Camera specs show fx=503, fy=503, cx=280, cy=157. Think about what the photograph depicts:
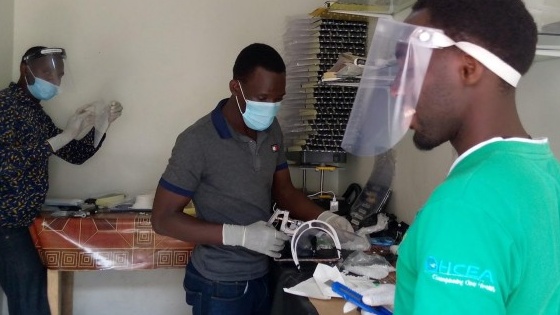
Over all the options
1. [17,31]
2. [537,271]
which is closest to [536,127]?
[537,271]

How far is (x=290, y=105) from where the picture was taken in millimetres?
2648

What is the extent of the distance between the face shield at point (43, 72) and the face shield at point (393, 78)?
1846 mm

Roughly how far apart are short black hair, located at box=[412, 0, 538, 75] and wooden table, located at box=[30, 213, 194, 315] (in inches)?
79.4

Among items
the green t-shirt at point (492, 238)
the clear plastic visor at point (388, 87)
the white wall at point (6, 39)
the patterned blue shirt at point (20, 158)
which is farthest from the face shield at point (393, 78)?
the white wall at point (6, 39)

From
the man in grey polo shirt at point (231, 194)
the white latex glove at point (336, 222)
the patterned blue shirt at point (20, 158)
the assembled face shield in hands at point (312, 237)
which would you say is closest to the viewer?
the man in grey polo shirt at point (231, 194)

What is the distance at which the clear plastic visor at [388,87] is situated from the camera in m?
0.76

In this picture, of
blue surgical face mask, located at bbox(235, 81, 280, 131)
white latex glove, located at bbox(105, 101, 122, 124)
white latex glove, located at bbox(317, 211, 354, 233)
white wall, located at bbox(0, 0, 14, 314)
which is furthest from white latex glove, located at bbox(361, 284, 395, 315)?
white wall, located at bbox(0, 0, 14, 314)

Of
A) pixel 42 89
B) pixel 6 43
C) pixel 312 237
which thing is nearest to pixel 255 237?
pixel 312 237

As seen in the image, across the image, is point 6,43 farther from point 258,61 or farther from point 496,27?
point 496,27

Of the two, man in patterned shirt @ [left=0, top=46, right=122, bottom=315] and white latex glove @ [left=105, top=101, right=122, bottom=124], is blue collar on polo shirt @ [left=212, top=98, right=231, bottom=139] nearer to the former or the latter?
man in patterned shirt @ [left=0, top=46, right=122, bottom=315]

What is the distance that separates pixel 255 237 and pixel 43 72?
1.44 metres

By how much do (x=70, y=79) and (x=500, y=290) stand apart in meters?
2.65

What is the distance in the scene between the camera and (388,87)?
34.9 inches

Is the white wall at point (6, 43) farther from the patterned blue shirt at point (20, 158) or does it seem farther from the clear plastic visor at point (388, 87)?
the clear plastic visor at point (388, 87)
